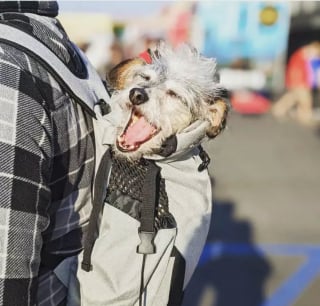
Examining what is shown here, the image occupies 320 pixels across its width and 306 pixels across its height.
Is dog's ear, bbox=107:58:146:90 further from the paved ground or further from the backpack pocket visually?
the paved ground

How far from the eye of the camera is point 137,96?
4.62 ft

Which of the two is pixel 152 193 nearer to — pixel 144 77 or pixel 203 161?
pixel 203 161

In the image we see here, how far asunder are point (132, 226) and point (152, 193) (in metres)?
0.09

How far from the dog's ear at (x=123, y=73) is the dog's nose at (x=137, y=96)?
0.43 feet

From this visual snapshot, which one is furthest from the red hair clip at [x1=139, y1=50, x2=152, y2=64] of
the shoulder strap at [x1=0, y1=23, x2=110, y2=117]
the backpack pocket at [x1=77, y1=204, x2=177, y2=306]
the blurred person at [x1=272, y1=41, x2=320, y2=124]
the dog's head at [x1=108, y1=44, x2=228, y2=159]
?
the blurred person at [x1=272, y1=41, x2=320, y2=124]

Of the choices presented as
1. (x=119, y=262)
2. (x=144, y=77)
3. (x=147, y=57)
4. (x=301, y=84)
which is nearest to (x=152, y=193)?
(x=119, y=262)

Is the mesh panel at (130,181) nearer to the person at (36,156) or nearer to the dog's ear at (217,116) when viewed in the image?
the person at (36,156)

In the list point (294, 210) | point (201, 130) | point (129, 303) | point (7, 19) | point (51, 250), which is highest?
point (7, 19)

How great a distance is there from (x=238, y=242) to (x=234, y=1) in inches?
374

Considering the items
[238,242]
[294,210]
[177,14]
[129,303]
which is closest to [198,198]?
[129,303]

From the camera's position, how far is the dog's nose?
1.40 metres

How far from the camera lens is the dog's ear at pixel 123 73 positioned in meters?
1.55

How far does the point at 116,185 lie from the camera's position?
4.57ft

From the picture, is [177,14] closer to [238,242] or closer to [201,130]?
[238,242]
